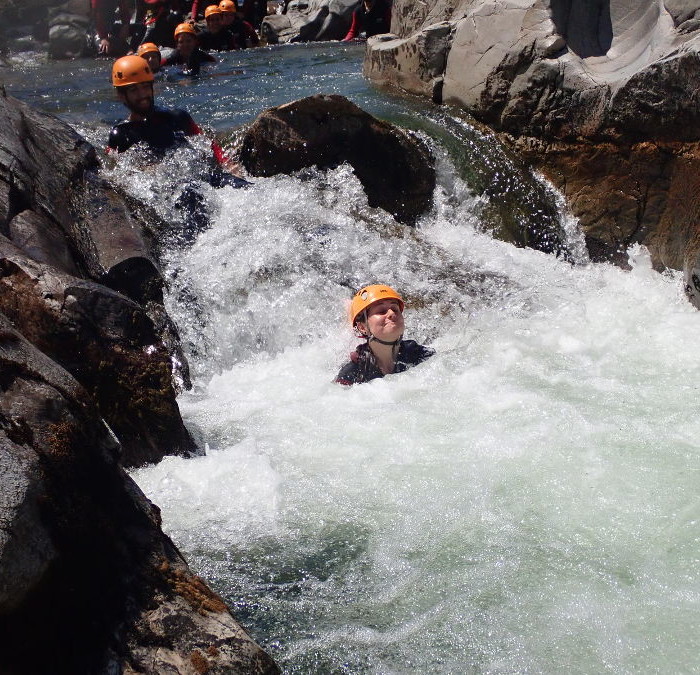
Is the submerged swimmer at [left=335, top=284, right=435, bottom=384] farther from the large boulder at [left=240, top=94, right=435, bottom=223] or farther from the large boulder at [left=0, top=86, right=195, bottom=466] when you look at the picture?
the large boulder at [left=240, top=94, right=435, bottom=223]

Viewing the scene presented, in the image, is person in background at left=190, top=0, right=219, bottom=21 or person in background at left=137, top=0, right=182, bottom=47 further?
person in background at left=190, top=0, right=219, bottom=21

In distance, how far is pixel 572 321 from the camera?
5.54 meters

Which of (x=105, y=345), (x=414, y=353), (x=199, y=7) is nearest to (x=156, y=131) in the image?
(x=414, y=353)

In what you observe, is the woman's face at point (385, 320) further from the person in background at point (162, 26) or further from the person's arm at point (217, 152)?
the person in background at point (162, 26)

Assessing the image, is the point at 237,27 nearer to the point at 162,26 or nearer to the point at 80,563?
the point at 162,26

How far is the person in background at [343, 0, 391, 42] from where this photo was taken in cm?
1503

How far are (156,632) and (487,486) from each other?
5.93 ft

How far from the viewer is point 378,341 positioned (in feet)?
16.2

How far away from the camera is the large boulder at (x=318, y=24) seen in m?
16.1

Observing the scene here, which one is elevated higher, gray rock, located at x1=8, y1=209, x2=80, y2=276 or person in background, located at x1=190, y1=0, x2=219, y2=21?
gray rock, located at x1=8, y1=209, x2=80, y2=276

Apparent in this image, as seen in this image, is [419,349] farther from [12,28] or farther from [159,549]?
[12,28]

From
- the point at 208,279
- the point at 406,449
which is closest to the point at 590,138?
the point at 208,279

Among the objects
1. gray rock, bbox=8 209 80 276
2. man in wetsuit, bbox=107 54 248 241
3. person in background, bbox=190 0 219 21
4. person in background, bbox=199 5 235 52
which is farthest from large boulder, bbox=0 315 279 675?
person in background, bbox=190 0 219 21

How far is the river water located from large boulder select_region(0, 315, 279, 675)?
1.76ft
